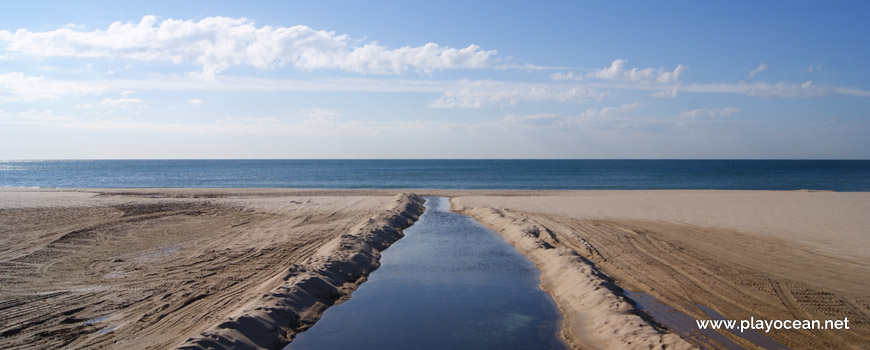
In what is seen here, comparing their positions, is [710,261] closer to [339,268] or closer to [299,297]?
[339,268]

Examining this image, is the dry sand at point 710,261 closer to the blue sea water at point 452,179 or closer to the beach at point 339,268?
the beach at point 339,268

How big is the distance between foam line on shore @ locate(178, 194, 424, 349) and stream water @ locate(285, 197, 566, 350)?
302mm

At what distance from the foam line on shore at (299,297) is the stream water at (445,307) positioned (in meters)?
0.30

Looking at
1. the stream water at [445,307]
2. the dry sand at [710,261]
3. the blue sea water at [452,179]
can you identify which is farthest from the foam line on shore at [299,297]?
the blue sea water at [452,179]

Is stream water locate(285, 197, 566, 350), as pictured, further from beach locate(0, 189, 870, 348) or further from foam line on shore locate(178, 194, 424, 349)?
beach locate(0, 189, 870, 348)

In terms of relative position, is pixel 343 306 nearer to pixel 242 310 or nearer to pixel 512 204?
pixel 242 310

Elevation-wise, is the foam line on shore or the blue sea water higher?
the blue sea water

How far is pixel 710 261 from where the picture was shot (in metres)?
13.6

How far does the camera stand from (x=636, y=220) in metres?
22.3

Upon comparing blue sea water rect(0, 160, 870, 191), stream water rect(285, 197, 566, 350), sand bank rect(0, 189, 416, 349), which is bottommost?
stream water rect(285, 197, 566, 350)

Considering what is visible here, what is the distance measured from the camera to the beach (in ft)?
→ 27.1

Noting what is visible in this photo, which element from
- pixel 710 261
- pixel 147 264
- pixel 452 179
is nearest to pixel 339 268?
pixel 147 264

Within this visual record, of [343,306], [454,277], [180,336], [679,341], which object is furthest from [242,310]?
[679,341]

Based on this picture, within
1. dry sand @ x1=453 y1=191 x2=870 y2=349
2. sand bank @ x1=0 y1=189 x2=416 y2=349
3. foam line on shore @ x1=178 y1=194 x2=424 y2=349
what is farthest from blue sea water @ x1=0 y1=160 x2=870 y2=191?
foam line on shore @ x1=178 y1=194 x2=424 y2=349
